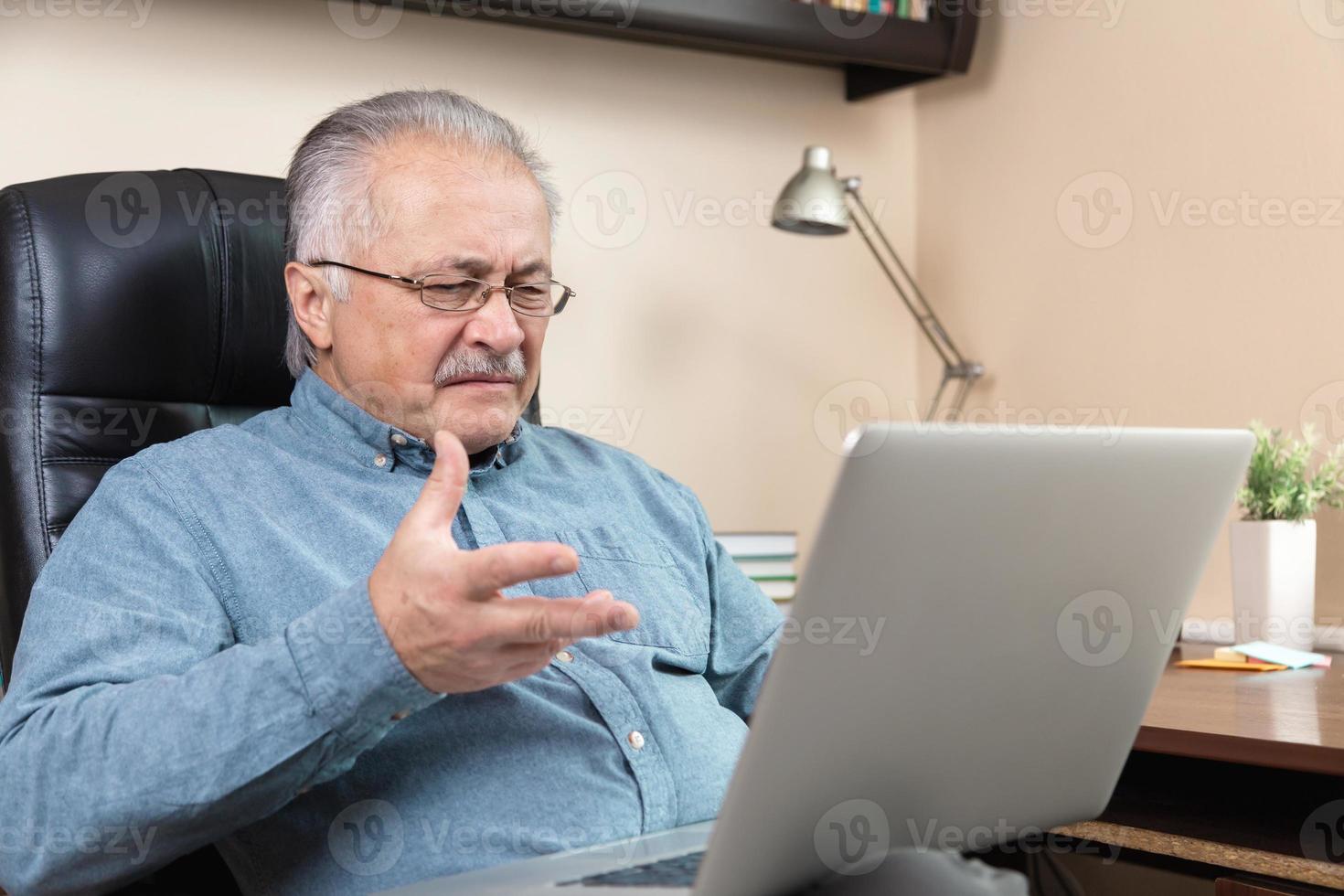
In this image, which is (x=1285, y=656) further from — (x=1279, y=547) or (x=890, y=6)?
(x=890, y=6)

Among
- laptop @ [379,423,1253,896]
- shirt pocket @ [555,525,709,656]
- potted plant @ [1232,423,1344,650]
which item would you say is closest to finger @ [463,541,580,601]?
laptop @ [379,423,1253,896]

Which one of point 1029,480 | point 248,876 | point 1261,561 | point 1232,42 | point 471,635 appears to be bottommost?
point 248,876

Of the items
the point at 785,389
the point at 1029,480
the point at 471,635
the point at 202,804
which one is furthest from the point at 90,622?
the point at 785,389

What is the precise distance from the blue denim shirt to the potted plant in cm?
68

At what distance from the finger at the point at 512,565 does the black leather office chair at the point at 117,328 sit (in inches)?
19.0

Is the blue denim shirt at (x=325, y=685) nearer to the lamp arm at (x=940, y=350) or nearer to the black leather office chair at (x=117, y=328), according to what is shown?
the black leather office chair at (x=117, y=328)

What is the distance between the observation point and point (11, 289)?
122 centimetres

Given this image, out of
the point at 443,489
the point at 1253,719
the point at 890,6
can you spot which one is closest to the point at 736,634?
the point at 1253,719

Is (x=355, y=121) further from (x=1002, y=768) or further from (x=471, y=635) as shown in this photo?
(x=1002, y=768)

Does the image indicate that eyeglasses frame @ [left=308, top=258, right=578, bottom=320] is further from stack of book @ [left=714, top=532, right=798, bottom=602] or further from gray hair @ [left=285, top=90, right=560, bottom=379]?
stack of book @ [left=714, top=532, right=798, bottom=602]

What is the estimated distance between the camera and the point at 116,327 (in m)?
1.28

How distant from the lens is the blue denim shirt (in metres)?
0.87

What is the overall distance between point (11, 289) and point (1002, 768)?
3.21ft

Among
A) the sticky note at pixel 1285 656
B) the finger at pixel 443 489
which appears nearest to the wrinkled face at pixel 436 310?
the finger at pixel 443 489
